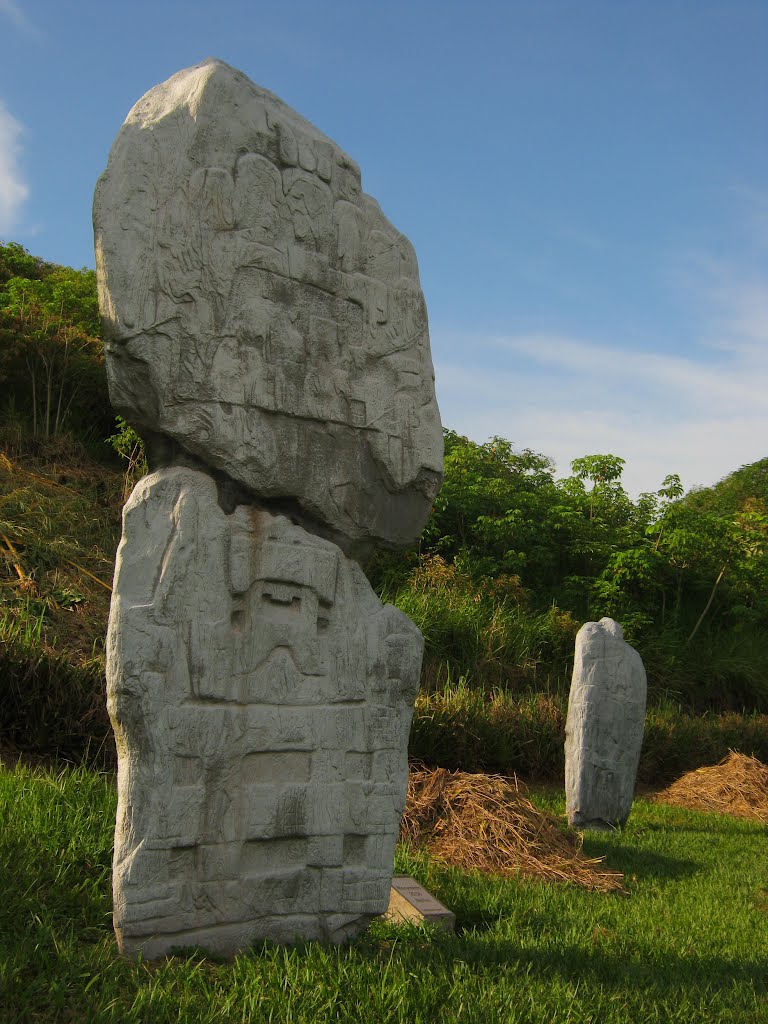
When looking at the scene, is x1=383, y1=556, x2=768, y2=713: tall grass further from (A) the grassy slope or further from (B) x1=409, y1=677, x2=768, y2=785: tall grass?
(B) x1=409, y1=677, x2=768, y2=785: tall grass

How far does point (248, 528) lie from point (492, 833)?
10.5 feet

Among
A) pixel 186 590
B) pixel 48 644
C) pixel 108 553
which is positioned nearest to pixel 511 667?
pixel 108 553

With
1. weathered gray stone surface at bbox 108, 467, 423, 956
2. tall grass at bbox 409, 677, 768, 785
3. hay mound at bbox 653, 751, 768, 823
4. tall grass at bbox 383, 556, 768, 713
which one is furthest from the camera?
tall grass at bbox 383, 556, 768, 713

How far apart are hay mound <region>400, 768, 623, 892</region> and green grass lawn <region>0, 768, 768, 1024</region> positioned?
36 centimetres

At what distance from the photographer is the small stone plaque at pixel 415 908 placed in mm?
4117

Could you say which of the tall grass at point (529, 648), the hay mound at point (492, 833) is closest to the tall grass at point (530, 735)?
the tall grass at point (529, 648)

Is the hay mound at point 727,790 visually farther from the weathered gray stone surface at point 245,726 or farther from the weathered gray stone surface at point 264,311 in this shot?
the weathered gray stone surface at point 264,311

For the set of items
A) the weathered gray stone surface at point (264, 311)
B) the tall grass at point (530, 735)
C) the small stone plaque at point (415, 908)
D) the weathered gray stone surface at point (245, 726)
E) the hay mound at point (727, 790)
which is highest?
the weathered gray stone surface at point (264, 311)

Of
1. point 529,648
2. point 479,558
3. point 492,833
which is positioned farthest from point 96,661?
point 479,558

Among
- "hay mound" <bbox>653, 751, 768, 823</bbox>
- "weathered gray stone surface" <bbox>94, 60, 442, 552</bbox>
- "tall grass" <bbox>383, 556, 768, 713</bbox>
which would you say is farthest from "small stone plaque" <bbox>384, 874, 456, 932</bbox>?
"hay mound" <bbox>653, 751, 768, 823</bbox>

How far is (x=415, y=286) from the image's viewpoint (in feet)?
14.1

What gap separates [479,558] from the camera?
537 inches

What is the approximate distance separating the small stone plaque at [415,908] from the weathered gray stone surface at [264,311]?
168cm

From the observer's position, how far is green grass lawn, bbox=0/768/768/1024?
297 centimetres
